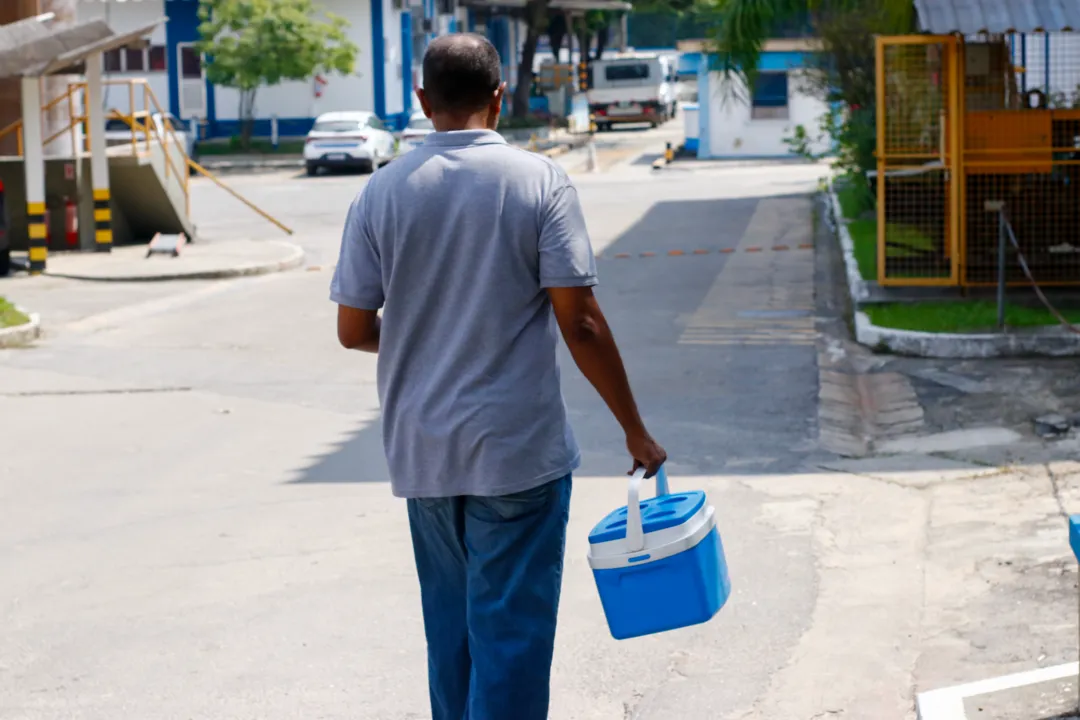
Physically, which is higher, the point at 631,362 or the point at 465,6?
the point at 465,6

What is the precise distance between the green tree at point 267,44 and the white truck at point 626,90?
14843 millimetres

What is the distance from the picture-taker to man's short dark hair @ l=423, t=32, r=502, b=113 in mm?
3627

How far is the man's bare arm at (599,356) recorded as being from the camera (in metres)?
3.59

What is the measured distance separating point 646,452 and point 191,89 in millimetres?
45570

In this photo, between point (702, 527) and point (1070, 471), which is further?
point (1070, 471)

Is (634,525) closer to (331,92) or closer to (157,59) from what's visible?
(331,92)

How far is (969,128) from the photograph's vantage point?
13758 millimetres

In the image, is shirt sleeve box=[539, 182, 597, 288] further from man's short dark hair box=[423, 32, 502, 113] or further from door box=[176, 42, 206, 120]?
door box=[176, 42, 206, 120]

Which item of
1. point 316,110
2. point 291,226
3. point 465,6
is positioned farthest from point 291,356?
point 465,6

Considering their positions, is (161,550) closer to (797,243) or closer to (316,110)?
(797,243)

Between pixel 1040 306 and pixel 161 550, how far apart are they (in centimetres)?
888

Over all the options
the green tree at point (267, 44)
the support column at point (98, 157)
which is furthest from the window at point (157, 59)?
the support column at point (98, 157)

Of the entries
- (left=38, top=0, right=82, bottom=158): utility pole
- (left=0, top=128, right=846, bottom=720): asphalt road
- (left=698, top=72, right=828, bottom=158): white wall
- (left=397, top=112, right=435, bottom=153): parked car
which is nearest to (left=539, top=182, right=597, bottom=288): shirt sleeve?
(left=0, top=128, right=846, bottom=720): asphalt road

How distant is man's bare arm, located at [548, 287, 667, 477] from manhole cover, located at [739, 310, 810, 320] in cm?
1077
